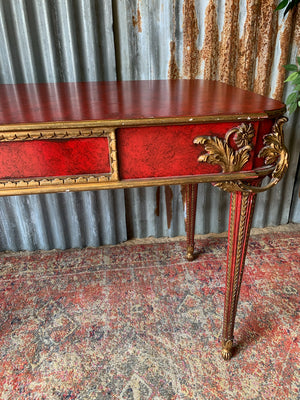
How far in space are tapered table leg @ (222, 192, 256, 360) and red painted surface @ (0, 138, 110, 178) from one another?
1.32 feet

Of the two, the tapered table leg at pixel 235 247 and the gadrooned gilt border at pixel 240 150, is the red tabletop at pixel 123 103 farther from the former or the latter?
the tapered table leg at pixel 235 247

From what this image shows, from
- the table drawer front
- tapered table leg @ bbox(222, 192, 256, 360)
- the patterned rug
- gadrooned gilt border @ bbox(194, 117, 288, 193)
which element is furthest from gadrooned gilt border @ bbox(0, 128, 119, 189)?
the patterned rug

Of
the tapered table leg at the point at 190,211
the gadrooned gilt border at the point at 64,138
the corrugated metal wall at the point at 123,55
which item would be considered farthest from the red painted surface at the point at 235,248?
the corrugated metal wall at the point at 123,55

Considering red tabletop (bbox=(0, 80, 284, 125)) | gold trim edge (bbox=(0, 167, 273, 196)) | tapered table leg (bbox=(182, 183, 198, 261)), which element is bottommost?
tapered table leg (bbox=(182, 183, 198, 261))

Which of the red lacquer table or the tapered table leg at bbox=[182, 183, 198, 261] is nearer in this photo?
the red lacquer table

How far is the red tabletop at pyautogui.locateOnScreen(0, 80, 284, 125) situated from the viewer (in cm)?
74

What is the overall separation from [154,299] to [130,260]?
12.9 inches

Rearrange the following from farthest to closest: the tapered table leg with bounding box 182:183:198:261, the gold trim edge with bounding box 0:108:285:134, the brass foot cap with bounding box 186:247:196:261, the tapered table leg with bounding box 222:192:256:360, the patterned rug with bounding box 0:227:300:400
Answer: the brass foot cap with bounding box 186:247:196:261
the tapered table leg with bounding box 182:183:198:261
the patterned rug with bounding box 0:227:300:400
the tapered table leg with bounding box 222:192:256:360
the gold trim edge with bounding box 0:108:285:134

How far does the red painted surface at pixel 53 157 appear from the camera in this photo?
A: 0.74 meters

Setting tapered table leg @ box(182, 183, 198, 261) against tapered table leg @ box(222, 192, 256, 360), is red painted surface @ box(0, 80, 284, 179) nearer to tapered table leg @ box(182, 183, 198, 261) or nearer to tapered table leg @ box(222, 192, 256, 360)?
tapered table leg @ box(222, 192, 256, 360)

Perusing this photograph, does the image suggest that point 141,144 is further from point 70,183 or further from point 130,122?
point 70,183

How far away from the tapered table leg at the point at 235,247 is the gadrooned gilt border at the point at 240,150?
0.06 metres

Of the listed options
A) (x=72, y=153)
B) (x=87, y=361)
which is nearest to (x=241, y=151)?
(x=72, y=153)

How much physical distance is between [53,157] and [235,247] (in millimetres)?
598
